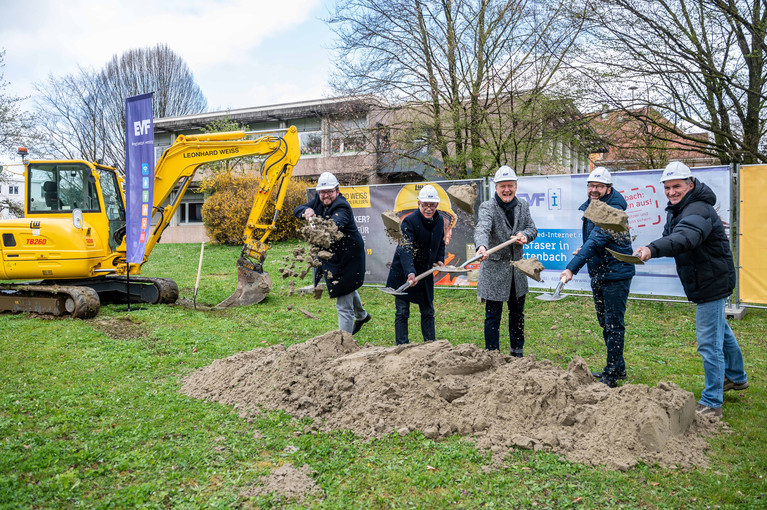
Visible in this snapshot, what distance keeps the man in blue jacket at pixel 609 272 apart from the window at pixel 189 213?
31.5m

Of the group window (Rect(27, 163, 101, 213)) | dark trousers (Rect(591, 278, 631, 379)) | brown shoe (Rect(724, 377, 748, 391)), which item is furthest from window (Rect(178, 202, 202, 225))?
brown shoe (Rect(724, 377, 748, 391))

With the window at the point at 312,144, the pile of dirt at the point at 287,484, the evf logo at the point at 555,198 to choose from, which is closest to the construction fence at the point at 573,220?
the evf logo at the point at 555,198

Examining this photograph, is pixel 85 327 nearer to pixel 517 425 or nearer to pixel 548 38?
pixel 517 425

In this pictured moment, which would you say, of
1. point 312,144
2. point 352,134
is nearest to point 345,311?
point 352,134

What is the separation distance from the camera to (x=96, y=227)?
9633mm

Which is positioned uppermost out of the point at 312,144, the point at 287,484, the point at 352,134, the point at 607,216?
the point at 312,144

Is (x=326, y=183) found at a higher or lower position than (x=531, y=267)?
higher

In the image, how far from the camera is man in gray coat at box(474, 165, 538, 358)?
17.9ft

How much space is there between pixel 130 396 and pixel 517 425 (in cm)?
349

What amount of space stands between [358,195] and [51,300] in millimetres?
5913

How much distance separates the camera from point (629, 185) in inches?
339

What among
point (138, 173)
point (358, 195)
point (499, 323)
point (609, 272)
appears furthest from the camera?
point (358, 195)

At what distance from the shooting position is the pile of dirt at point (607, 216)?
183 inches

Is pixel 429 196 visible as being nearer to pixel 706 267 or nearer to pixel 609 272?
pixel 609 272
